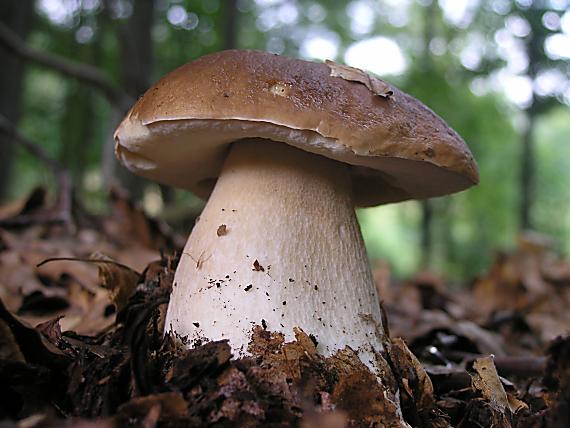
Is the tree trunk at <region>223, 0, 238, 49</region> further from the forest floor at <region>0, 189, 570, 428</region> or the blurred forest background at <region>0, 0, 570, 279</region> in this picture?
the forest floor at <region>0, 189, 570, 428</region>

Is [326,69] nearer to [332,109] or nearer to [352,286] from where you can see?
[332,109]

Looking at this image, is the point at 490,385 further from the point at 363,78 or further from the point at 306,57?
the point at 306,57

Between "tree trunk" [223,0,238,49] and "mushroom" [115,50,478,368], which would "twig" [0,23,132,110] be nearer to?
"tree trunk" [223,0,238,49]

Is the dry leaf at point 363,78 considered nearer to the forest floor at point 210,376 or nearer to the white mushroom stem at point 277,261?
the white mushroom stem at point 277,261

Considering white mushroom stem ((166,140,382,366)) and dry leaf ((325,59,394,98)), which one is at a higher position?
dry leaf ((325,59,394,98))

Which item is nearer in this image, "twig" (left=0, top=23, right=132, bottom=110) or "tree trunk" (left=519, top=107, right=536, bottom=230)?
"twig" (left=0, top=23, right=132, bottom=110)

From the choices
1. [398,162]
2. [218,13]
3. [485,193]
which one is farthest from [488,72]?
[398,162]

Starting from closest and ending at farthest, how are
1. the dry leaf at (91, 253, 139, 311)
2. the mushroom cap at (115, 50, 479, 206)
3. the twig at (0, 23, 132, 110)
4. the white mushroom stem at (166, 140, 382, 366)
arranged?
the mushroom cap at (115, 50, 479, 206), the white mushroom stem at (166, 140, 382, 366), the dry leaf at (91, 253, 139, 311), the twig at (0, 23, 132, 110)

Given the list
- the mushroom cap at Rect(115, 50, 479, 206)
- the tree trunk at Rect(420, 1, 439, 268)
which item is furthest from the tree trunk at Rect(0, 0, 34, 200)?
the tree trunk at Rect(420, 1, 439, 268)

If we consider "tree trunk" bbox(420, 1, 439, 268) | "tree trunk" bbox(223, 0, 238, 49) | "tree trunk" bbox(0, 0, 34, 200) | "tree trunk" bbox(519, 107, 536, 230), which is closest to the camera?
"tree trunk" bbox(0, 0, 34, 200)

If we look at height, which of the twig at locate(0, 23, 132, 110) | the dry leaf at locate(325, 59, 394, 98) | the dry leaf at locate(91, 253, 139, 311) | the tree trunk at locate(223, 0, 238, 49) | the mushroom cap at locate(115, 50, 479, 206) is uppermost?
the tree trunk at locate(223, 0, 238, 49)
